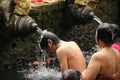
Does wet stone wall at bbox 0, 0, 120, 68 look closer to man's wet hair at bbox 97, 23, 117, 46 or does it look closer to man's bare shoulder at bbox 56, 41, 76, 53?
man's bare shoulder at bbox 56, 41, 76, 53

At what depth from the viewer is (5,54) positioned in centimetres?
938

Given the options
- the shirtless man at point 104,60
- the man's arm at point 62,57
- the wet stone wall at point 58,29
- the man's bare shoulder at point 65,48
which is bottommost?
A: the wet stone wall at point 58,29

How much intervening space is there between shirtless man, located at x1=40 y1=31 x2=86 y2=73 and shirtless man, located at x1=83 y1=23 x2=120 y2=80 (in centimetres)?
94

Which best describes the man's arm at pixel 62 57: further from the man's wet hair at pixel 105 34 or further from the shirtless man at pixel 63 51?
the man's wet hair at pixel 105 34

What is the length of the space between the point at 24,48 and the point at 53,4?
1.44 meters

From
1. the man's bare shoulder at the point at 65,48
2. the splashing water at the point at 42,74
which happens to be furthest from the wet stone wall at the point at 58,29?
the man's bare shoulder at the point at 65,48

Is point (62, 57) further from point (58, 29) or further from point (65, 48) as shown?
point (58, 29)

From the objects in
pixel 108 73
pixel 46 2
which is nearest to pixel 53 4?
pixel 46 2

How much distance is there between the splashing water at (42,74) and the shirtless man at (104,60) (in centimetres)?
360

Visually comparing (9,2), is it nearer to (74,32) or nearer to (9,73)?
(9,73)

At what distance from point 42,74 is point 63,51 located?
310 cm

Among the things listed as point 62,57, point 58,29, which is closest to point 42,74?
point 58,29

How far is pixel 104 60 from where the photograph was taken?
4.96 m

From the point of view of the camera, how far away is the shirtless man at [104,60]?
195 inches
